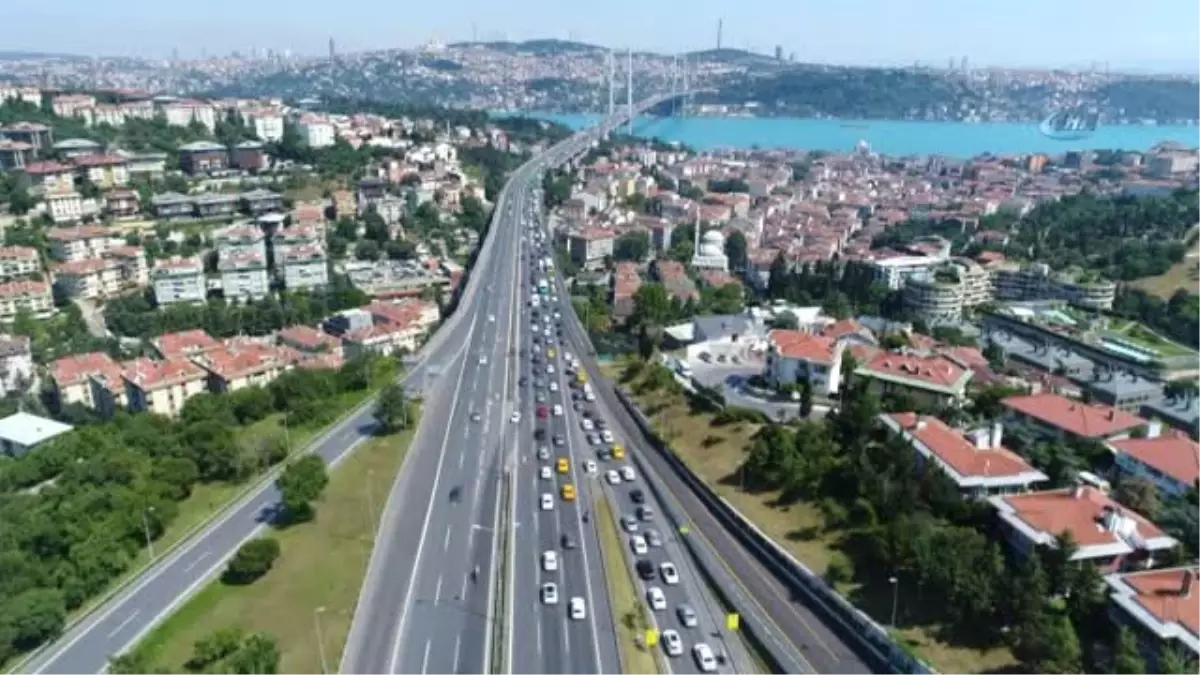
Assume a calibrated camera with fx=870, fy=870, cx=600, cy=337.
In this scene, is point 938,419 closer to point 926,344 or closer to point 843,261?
point 926,344

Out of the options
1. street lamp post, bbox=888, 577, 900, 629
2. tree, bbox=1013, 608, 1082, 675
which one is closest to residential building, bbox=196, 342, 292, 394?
street lamp post, bbox=888, 577, 900, 629

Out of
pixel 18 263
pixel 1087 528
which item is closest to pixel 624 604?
pixel 1087 528

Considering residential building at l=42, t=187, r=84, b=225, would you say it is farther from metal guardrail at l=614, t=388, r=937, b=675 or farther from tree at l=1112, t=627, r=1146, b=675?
tree at l=1112, t=627, r=1146, b=675

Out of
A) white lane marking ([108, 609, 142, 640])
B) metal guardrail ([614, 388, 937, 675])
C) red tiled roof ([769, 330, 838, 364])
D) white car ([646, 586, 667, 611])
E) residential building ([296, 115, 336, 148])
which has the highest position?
residential building ([296, 115, 336, 148])

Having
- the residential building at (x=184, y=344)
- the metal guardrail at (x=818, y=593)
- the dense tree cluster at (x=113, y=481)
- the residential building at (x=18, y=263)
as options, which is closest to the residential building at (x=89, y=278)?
the residential building at (x=18, y=263)

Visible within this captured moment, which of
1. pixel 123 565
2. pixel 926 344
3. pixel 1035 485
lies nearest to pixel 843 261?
pixel 926 344

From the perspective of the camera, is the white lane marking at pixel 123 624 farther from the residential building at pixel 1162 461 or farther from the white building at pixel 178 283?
the white building at pixel 178 283
